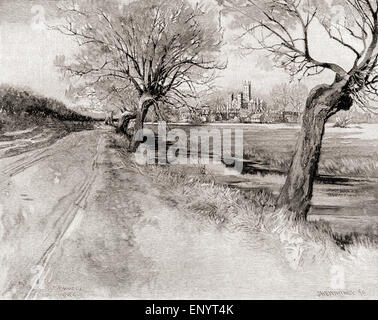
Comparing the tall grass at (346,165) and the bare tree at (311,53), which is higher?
the bare tree at (311,53)

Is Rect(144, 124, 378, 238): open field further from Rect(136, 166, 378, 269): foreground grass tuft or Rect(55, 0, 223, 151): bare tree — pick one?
Rect(55, 0, 223, 151): bare tree

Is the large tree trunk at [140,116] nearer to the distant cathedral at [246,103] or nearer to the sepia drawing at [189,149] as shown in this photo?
the sepia drawing at [189,149]

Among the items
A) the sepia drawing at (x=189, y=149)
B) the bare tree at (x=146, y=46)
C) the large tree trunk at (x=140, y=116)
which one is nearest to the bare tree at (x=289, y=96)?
the sepia drawing at (x=189, y=149)

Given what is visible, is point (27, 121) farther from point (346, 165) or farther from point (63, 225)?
point (346, 165)

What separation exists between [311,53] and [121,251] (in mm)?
1794

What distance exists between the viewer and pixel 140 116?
124 inches

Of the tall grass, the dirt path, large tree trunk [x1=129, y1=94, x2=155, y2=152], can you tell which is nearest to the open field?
the tall grass

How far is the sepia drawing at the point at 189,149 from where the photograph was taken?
284cm

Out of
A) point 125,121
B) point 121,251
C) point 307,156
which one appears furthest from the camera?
point 125,121

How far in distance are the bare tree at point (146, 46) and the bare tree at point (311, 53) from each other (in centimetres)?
31

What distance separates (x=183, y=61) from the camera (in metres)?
3.13

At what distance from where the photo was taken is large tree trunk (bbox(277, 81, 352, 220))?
2896mm

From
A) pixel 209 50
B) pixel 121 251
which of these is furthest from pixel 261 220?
pixel 209 50
